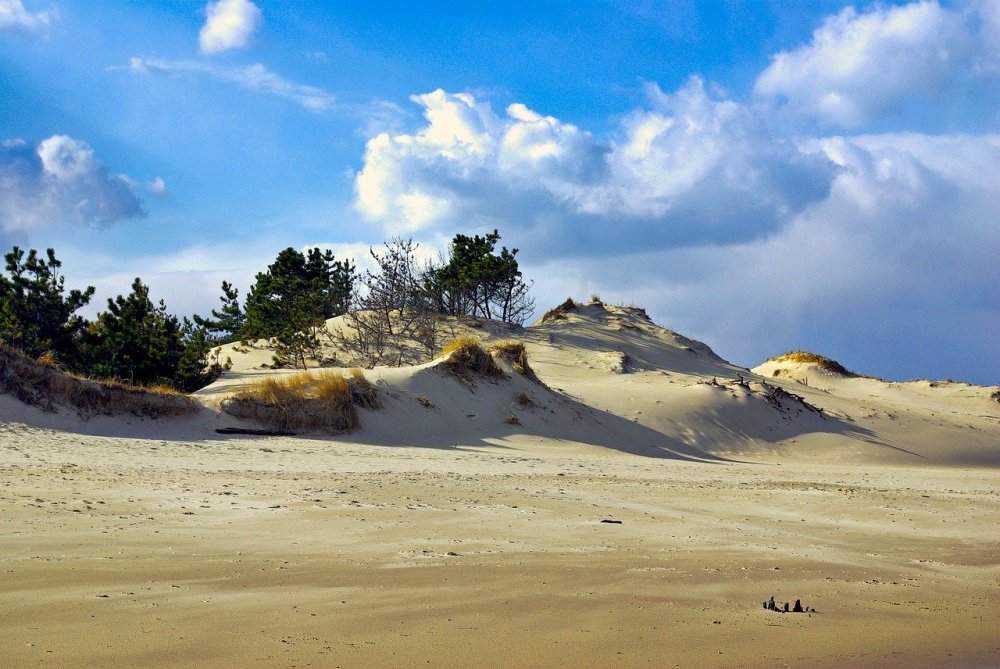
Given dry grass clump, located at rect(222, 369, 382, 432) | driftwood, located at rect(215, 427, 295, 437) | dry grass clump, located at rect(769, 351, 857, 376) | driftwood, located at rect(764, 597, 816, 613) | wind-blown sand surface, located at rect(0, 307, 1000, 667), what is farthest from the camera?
dry grass clump, located at rect(769, 351, 857, 376)

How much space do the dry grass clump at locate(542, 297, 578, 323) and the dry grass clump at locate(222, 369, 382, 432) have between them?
57.3 ft

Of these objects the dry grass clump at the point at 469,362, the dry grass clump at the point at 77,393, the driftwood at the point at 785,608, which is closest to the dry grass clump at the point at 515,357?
the dry grass clump at the point at 469,362

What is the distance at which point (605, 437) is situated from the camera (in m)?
20.1

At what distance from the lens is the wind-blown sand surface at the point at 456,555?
5.00 metres

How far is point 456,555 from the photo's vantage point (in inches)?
275

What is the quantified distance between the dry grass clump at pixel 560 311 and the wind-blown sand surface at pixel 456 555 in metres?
18.1

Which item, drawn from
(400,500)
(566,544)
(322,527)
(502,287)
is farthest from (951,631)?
(502,287)

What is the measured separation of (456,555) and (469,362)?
13.9 metres

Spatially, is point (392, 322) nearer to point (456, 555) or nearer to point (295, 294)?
point (295, 294)

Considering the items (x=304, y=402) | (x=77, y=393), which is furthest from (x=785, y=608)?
(x=77, y=393)

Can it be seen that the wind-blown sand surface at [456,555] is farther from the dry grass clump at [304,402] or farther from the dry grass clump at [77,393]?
the dry grass clump at [304,402]

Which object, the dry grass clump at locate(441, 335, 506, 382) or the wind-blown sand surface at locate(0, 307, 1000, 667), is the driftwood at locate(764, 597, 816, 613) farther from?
the dry grass clump at locate(441, 335, 506, 382)

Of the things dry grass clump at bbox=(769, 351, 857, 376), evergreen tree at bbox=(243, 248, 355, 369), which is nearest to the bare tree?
evergreen tree at bbox=(243, 248, 355, 369)

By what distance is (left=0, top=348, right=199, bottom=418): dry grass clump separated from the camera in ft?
51.7
